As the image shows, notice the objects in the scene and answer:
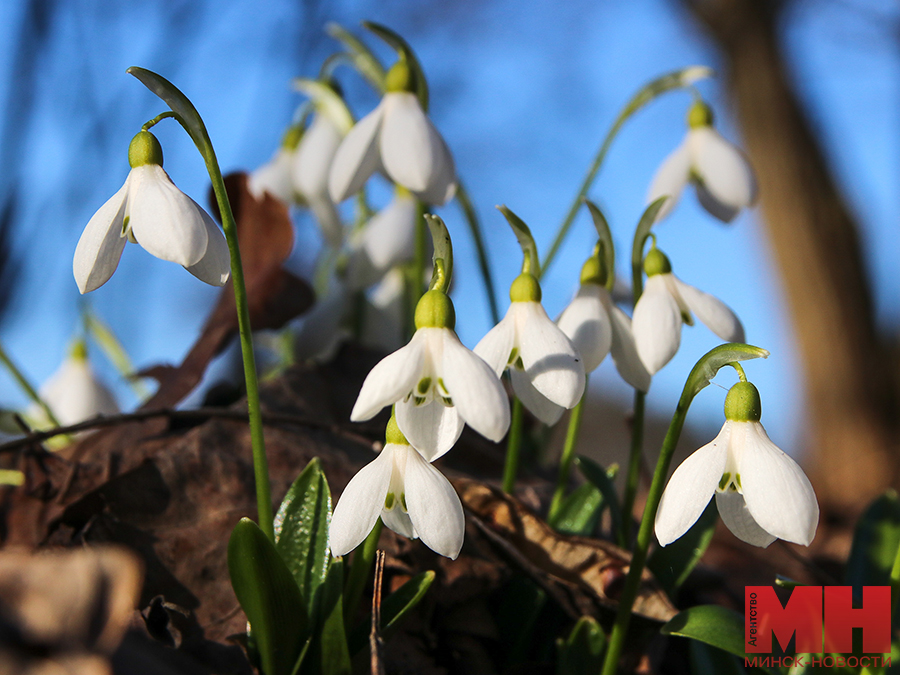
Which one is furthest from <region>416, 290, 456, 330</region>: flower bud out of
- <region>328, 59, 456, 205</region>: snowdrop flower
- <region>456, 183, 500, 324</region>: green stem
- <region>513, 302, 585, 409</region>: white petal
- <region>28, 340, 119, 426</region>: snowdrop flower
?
<region>28, 340, 119, 426</region>: snowdrop flower

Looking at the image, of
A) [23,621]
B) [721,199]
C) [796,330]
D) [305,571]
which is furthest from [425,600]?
[796,330]

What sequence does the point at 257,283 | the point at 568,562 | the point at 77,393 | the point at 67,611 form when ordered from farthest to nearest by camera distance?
the point at 77,393 → the point at 257,283 → the point at 568,562 → the point at 67,611

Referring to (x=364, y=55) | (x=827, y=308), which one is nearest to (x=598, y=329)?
(x=364, y=55)

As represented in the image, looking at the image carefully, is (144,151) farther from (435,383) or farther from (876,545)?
(876,545)

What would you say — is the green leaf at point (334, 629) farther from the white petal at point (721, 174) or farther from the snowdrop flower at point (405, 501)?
the white petal at point (721, 174)

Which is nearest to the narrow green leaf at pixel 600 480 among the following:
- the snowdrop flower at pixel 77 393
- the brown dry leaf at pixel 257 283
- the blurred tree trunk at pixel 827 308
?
the brown dry leaf at pixel 257 283

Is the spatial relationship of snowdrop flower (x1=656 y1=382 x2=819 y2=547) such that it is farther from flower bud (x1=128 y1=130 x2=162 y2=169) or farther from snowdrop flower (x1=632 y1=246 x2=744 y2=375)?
flower bud (x1=128 y1=130 x2=162 y2=169)
